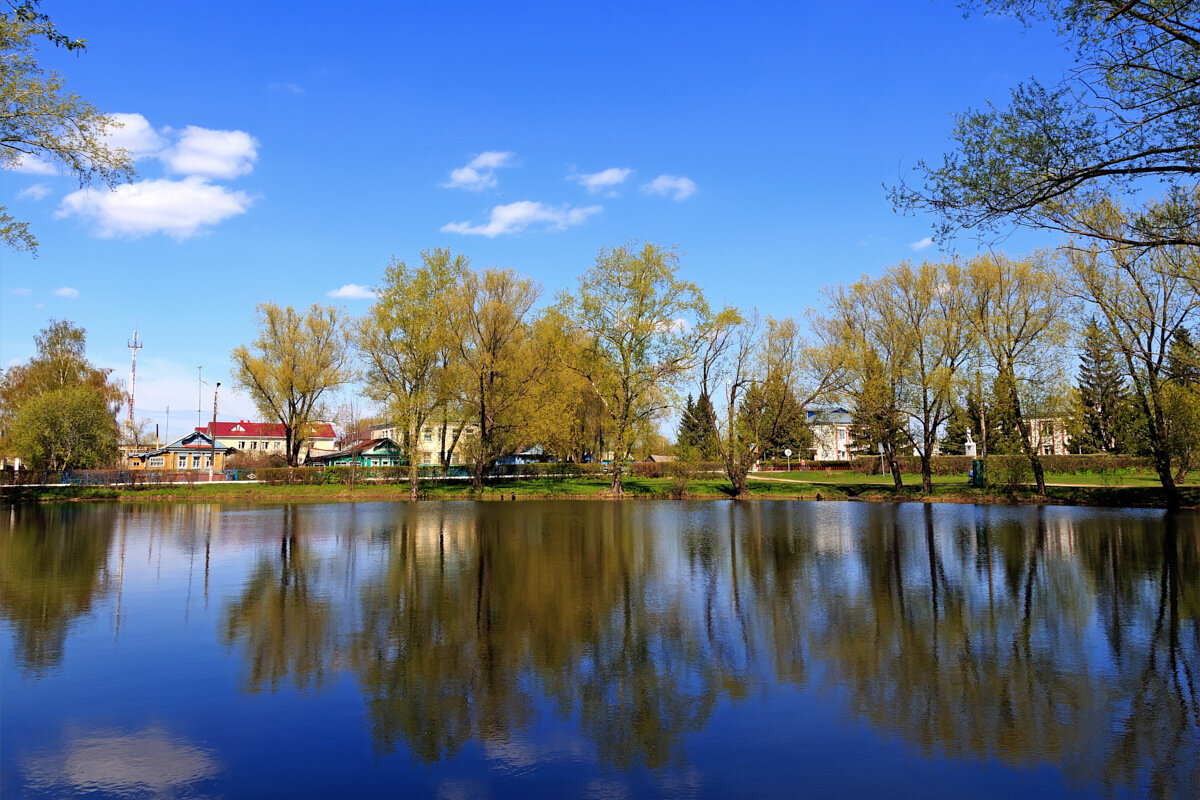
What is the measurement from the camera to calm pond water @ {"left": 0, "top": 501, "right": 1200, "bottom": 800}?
226 inches

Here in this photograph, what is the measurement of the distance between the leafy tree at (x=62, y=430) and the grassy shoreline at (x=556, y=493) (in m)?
3.19

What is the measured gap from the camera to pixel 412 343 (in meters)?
48.3

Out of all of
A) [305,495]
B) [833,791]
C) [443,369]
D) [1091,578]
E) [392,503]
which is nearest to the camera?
[833,791]

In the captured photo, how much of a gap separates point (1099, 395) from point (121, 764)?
76660 mm

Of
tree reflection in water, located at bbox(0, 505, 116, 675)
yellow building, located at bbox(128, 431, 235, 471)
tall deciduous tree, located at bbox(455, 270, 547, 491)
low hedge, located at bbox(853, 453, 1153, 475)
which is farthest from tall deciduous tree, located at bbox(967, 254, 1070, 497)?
yellow building, located at bbox(128, 431, 235, 471)

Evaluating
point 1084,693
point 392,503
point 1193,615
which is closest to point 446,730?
point 1084,693

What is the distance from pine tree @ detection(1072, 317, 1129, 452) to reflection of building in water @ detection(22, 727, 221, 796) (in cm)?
4118

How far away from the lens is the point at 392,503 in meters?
43.3

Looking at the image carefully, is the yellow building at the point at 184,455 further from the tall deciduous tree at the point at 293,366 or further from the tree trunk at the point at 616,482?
the tree trunk at the point at 616,482

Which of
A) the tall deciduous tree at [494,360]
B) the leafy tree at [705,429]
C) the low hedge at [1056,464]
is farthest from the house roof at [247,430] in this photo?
the low hedge at [1056,464]

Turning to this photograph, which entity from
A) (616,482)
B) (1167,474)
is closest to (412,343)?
(616,482)

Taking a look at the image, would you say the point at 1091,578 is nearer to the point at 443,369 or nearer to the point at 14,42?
the point at 14,42

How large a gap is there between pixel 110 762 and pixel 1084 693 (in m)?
8.94

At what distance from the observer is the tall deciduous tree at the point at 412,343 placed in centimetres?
4806
